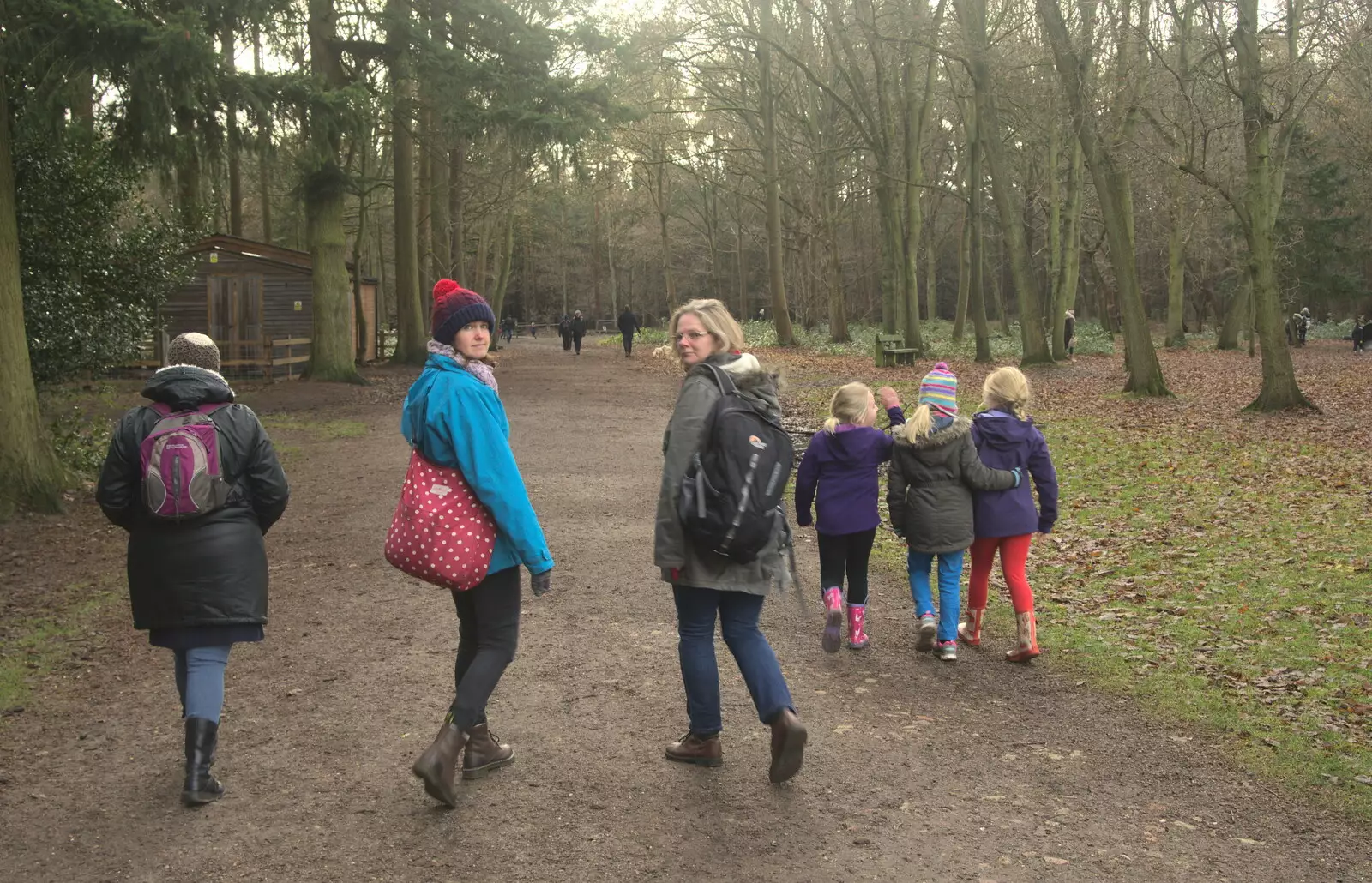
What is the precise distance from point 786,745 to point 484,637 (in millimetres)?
1231

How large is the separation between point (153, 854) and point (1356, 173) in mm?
50275

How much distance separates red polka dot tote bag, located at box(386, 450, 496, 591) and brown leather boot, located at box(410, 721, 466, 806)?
55cm

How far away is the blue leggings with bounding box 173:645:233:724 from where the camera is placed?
4.66 m

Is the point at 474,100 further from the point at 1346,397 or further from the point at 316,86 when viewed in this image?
the point at 1346,397

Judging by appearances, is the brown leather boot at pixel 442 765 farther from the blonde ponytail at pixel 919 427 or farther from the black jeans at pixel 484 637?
the blonde ponytail at pixel 919 427

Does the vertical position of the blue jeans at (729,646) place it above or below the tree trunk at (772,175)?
below

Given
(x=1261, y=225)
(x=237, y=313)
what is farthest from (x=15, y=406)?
(x=237, y=313)

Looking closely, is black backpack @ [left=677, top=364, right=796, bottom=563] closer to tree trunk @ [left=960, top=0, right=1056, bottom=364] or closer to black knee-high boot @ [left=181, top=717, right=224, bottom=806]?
black knee-high boot @ [left=181, top=717, right=224, bottom=806]

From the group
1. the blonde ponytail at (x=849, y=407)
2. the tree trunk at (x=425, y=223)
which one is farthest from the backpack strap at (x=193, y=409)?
the tree trunk at (x=425, y=223)

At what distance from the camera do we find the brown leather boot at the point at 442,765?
173 inches

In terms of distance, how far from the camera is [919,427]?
6598 mm

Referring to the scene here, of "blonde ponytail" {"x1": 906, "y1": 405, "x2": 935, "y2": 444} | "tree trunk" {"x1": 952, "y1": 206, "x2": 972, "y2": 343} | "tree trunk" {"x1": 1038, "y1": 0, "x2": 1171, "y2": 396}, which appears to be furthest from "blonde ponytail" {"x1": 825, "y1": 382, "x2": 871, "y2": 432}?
"tree trunk" {"x1": 952, "y1": 206, "x2": 972, "y2": 343}

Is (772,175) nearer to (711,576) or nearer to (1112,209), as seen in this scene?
(1112,209)

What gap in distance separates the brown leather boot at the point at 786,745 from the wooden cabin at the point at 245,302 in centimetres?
2666
